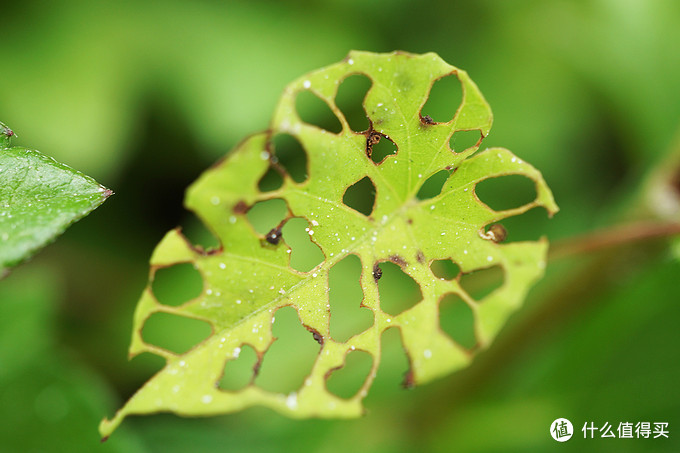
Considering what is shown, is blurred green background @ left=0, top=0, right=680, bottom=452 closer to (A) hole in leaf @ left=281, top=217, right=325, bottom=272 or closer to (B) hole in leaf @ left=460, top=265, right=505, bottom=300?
(B) hole in leaf @ left=460, top=265, right=505, bottom=300

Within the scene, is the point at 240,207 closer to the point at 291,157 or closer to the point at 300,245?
the point at 300,245

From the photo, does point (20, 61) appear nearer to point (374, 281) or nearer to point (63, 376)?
point (63, 376)

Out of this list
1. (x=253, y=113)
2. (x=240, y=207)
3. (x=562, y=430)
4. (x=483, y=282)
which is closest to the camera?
(x=240, y=207)

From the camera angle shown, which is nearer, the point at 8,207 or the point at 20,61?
the point at 8,207

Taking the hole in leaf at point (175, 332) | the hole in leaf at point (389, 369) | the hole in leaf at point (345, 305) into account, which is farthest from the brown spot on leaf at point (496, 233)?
the hole in leaf at point (175, 332)

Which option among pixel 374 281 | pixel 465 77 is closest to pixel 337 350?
pixel 374 281

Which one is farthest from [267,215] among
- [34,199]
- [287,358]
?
[34,199]
